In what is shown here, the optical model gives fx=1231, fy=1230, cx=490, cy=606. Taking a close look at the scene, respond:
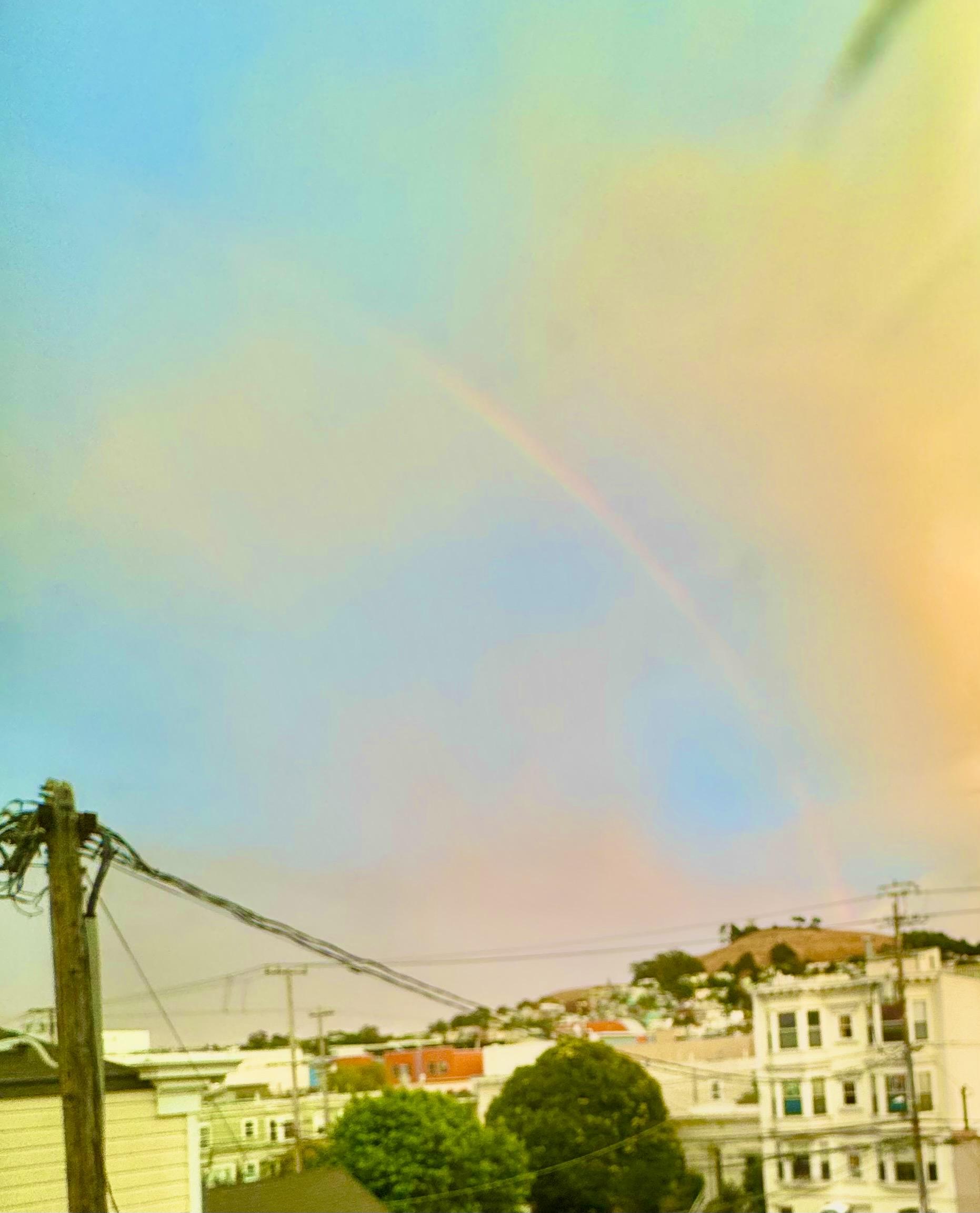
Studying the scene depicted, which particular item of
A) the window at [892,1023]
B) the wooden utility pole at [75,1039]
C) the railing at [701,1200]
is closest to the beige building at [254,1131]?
the railing at [701,1200]

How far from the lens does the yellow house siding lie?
1152 centimetres

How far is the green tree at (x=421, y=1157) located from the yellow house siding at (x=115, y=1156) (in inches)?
917

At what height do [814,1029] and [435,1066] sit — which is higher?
[814,1029]

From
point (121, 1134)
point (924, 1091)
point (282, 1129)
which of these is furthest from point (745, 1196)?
point (121, 1134)

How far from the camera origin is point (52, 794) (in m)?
8.59

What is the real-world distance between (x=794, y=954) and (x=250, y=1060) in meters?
27.6

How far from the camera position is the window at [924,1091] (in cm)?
3984

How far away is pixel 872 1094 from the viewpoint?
40906 mm

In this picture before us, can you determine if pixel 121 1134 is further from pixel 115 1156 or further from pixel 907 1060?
pixel 907 1060

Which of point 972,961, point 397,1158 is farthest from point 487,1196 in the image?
point 972,961

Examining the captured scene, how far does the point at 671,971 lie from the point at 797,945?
49.1 ft

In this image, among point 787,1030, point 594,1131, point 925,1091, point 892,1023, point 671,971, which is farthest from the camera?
point 671,971

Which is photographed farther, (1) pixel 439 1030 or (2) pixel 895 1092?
(1) pixel 439 1030

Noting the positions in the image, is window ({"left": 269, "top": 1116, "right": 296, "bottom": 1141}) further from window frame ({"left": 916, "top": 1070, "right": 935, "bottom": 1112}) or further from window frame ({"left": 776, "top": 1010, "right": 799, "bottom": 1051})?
window frame ({"left": 916, "top": 1070, "right": 935, "bottom": 1112})
